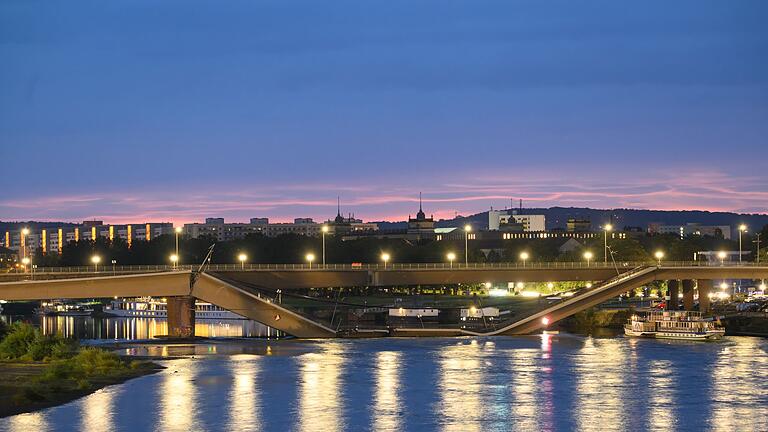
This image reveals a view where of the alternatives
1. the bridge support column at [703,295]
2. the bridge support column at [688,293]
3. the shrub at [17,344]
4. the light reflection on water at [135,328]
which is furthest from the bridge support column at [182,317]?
the bridge support column at [688,293]

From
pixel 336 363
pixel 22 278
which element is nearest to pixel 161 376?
pixel 336 363

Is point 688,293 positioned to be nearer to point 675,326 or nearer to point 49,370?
point 675,326

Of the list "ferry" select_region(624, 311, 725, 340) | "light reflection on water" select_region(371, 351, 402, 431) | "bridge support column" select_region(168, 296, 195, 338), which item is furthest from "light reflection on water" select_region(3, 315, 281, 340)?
"ferry" select_region(624, 311, 725, 340)

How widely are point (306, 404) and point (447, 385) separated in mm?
13275

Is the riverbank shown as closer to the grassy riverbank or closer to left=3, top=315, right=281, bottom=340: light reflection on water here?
the grassy riverbank

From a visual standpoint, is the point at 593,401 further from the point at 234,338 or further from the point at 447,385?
the point at 234,338

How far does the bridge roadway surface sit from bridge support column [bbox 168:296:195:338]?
2265 millimetres

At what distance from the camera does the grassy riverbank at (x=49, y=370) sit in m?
88.5

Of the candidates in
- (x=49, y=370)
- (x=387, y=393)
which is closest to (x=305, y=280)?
(x=49, y=370)

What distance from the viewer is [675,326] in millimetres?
136375

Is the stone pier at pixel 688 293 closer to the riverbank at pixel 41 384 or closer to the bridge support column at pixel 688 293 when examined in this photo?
the bridge support column at pixel 688 293

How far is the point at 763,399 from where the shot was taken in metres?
87.8

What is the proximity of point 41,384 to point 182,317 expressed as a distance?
42.4 metres

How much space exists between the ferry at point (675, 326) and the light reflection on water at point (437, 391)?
27.4ft
